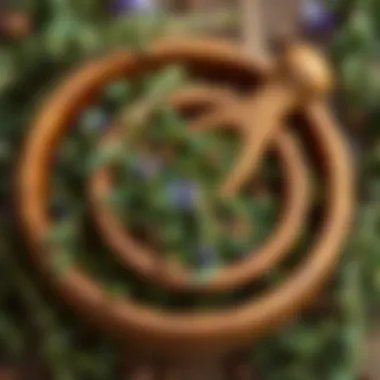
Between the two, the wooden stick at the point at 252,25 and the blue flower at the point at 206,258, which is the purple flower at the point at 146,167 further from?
the wooden stick at the point at 252,25

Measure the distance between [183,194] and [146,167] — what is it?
4 centimetres

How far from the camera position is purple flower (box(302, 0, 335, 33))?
1.08m

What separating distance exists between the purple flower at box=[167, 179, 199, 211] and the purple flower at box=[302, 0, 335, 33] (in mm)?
242

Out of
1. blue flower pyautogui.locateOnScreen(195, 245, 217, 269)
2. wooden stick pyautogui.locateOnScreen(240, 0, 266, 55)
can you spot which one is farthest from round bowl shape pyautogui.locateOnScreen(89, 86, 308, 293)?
wooden stick pyautogui.locateOnScreen(240, 0, 266, 55)

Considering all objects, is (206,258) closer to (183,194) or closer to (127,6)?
(183,194)

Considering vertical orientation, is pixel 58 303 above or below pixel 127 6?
below

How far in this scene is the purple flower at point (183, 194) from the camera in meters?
0.94

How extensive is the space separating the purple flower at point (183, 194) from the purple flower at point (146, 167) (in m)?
0.02

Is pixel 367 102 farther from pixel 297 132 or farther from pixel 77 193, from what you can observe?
pixel 77 193

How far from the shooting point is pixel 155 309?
0.94 metres

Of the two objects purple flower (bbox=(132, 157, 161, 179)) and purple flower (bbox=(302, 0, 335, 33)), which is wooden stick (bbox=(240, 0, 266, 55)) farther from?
purple flower (bbox=(132, 157, 161, 179))

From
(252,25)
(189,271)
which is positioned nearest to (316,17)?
(252,25)

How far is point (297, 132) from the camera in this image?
1.05 meters

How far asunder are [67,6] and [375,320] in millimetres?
415
